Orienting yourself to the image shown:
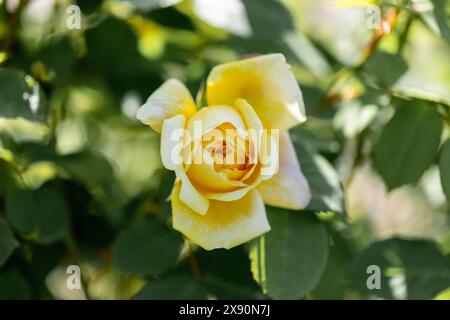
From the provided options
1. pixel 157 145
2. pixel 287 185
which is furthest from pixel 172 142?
pixel 157 145

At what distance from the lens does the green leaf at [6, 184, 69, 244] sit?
0.72 m

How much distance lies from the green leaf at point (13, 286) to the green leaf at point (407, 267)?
0.34 meters

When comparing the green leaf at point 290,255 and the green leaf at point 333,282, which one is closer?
the green leaf at point 290,255

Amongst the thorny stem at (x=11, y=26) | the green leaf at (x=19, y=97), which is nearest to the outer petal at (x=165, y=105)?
the green leaf at (x=19, y=97)

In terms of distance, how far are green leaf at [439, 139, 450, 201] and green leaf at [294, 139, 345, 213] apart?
0.10 metres

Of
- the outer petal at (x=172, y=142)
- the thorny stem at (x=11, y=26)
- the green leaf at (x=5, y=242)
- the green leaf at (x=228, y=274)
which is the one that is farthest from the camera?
the thorny stem at (x=11, y=26)

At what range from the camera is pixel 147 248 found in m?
0.76

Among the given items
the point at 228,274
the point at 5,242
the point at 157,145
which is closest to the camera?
the point at 5,242

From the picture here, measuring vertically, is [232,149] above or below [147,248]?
above

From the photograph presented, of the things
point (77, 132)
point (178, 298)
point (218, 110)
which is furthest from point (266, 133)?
point (77, 132)

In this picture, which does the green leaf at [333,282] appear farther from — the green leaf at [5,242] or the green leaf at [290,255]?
the green leaf at [5,242]

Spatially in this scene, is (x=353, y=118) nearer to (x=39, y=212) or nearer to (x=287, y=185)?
(x=287, y=185)

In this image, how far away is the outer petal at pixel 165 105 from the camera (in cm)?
58

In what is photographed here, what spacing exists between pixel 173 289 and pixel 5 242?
178 millimetres
